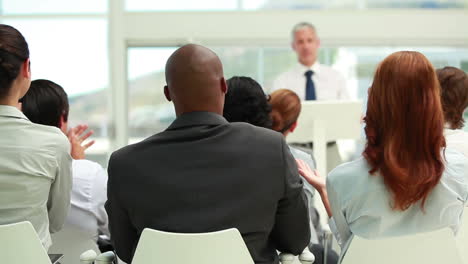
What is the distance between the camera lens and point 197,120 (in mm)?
1826

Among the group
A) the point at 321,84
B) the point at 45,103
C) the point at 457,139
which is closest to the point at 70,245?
the point at 45,103

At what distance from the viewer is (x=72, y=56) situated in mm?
7488

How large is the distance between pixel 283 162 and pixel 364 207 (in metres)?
0.34

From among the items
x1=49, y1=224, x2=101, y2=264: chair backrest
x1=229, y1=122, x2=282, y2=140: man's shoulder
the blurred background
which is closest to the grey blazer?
x1=229, y1=122, x2=282, y2=140: man's shoulder

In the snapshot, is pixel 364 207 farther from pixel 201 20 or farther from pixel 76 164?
pixel 201 20

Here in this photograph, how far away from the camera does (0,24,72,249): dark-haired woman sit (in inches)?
78.7

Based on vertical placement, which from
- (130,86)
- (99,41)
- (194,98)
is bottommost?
(130,86)

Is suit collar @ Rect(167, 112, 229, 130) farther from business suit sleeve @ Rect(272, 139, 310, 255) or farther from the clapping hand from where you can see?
Answer: the clapping hand

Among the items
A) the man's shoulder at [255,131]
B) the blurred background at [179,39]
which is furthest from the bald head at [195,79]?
the blurred background at [179,39]

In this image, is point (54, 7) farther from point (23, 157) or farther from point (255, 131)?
point (255, 131)

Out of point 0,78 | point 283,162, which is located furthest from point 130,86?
point 283,162

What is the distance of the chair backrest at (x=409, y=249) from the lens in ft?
5.61

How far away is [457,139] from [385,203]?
0.82m

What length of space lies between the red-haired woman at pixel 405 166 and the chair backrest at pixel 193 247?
0.47 metres
